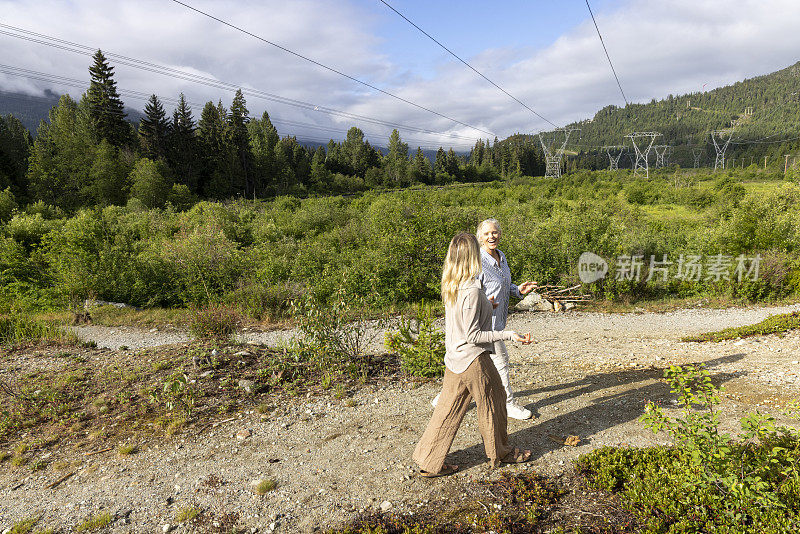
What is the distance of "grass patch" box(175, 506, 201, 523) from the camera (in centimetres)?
359

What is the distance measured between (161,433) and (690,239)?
1842cm

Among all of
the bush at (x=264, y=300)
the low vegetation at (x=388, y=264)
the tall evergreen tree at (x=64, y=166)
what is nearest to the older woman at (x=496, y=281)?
the low vegetation at (x=388, y=264)

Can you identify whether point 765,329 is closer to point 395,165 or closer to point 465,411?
point 465,411

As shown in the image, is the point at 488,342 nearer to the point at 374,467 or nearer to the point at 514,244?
the point at 374,467

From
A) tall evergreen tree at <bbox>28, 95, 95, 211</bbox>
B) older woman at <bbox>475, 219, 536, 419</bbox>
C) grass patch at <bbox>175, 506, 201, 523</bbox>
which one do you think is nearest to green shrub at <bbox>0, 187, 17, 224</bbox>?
tall evergreen tree at <bbox>28, 95, 95, 211</bbox>

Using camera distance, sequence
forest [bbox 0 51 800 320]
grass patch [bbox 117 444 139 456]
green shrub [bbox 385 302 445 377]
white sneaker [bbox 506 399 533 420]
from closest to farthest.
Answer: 1. grass patch [bbox 117 444 139 456]
2. white sneaker [bbox 506 399 533 420]
3. green shrub [bbox 385 302 445 377]
4. forest [bbox 0 51 800 320]

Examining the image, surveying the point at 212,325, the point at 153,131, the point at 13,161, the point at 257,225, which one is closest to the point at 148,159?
the point at 153,131

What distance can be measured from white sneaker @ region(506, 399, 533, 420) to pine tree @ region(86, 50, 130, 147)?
65.3 meters

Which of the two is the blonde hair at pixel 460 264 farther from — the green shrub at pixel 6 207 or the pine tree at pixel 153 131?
the pine tree at pixel 153 131

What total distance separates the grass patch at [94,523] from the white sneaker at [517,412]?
4.21 metres

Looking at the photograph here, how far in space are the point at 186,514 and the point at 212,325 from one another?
20.8 ft

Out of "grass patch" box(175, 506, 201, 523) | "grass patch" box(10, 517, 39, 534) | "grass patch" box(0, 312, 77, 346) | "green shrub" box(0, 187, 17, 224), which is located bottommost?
"grass patch" box(10, 517, 39, 534)

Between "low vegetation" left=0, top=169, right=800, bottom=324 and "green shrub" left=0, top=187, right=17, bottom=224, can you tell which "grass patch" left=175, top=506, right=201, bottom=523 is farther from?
"green shrub" left=0, top=187, right=17, bottom=224

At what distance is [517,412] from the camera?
5094 millimetres
